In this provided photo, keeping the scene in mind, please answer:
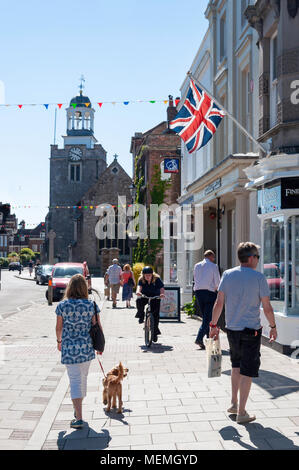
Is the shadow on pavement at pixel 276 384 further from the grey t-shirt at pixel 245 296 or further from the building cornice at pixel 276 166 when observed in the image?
the building cornice at pixel 276 166

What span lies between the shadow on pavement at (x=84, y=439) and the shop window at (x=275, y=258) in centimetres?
541

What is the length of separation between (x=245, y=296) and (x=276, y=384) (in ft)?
6.88

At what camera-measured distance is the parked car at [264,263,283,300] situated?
10.1 m

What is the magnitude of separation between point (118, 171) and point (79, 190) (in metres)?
12.4

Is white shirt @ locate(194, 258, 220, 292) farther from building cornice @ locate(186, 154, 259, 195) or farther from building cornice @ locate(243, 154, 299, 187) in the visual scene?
building cornice @ locate(186, 154, 259, 195)

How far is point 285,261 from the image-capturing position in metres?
9.84

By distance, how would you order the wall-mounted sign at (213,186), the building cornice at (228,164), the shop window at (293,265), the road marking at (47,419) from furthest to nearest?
the wall-mounted sign at (213,186)
the building cornice at (228,164)
the shop window at (293,265)
the road marking at (47,419)

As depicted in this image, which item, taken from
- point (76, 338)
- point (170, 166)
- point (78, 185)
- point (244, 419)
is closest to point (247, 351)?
point (244, 419)

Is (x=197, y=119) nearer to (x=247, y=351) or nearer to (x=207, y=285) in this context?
(x=207, y=285)

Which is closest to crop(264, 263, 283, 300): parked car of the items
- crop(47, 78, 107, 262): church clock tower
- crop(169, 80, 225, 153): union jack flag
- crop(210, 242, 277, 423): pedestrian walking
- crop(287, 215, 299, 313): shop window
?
crop(287, 215, 299, 313): shop window

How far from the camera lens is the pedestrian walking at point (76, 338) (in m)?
5.45

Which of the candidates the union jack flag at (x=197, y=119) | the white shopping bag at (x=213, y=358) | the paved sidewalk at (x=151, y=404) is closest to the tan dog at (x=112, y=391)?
the paved sidewalk at (x=151, y=404)

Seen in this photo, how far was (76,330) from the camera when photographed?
5.50m

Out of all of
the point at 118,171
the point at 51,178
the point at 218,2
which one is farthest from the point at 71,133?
the point at 218,2
